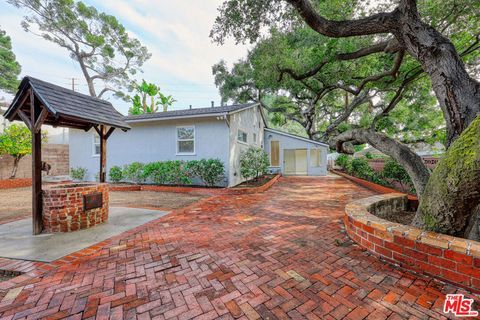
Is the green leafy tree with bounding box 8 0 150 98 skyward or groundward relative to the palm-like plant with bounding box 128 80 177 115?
skyward

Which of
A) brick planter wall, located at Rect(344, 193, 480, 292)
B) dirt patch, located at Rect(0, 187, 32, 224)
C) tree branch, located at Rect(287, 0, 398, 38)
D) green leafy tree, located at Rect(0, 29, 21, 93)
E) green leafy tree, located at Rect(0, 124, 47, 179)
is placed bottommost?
dirt patch, located at Rect(0, 187, 32, 224)

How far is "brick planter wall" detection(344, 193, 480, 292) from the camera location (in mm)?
2033

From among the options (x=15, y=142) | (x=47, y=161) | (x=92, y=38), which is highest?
(x=92, y=38)

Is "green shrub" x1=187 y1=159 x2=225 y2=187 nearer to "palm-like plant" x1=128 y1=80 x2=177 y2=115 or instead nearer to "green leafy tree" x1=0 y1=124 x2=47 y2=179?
"green leafy tree" x1=0 y1=124 x2=47 y2=179

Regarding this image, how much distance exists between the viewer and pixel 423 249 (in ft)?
7.61

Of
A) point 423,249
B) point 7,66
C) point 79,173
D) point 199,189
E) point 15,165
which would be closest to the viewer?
point 423,249

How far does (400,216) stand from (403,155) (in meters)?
1.45

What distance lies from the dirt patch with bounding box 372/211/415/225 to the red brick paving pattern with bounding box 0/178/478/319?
5.73ft

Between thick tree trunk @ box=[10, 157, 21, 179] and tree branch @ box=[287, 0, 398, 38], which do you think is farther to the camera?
thick tree trunk @ box=[10, 157, 21, 179]

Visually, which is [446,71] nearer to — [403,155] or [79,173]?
[403,155]

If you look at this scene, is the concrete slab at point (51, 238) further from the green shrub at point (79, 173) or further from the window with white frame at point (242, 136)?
the green shrub at point (79, 173)

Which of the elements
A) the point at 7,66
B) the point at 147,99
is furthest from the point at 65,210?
the point at 7,66

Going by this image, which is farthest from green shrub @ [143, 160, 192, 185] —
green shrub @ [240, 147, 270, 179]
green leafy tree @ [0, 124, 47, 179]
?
green leafy tree @ [0, 124, 47, 179]

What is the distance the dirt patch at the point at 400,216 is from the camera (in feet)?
14.1
